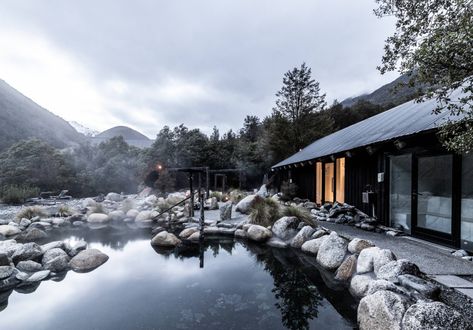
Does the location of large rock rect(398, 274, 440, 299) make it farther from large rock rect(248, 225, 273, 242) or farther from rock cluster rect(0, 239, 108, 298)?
rock cluster rect(0, 239, 108, 298)

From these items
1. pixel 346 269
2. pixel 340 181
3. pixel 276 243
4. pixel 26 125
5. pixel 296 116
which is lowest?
pixel 276 243

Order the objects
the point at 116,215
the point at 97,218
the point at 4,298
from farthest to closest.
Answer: the point at 116,215, the point at 97,218, the point at 4,298

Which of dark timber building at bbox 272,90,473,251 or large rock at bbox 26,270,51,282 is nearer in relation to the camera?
dark timber building at bbox 272,90,473,251

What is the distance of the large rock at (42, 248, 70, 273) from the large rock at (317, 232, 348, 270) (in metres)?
4.67

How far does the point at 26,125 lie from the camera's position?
32.7 metres

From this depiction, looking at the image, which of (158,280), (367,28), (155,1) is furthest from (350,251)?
(155,1)

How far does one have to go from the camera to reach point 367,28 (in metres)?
5.92

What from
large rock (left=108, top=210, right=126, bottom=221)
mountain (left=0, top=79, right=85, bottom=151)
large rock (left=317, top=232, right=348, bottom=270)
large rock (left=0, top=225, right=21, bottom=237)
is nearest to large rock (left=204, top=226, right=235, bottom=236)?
large rock (left=317, top=232, right=348, bottom=270)

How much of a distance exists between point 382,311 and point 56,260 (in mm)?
5128

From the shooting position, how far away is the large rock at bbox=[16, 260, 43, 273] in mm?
4195

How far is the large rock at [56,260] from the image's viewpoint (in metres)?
4.29

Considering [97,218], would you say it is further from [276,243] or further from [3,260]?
[276,243]

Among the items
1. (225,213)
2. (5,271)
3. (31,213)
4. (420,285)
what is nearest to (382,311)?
(420,285)

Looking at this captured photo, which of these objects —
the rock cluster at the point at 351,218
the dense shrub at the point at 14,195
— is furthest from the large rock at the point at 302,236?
the dense shrub at the point at 14,195
